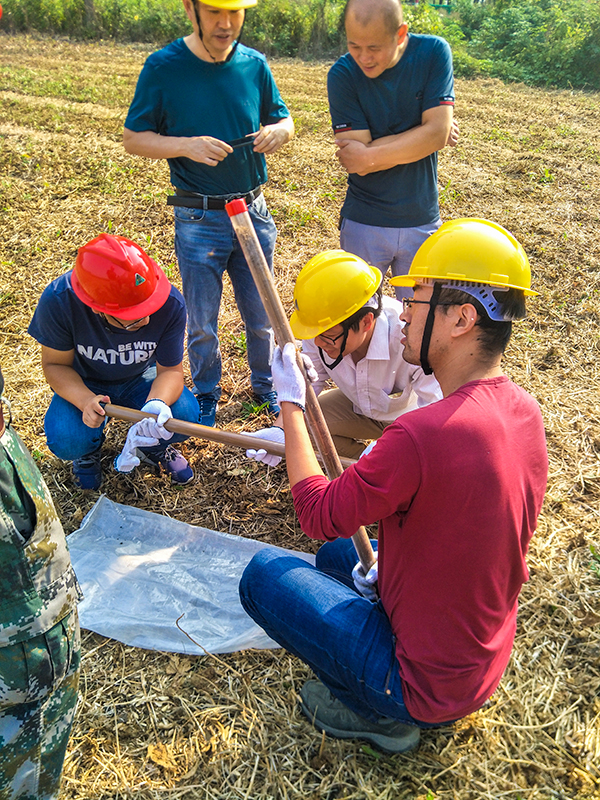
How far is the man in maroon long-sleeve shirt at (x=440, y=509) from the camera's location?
1601 millimetres

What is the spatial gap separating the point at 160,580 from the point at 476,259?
2159mm

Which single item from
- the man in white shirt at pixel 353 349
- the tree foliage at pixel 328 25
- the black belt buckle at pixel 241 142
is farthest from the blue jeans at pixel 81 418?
the tree foliage at pixel 328 25

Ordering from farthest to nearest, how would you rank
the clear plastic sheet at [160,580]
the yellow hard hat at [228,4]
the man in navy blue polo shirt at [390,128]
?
the man in navy blue polo shirt at [390,128] → the yellow hard hat at [228,4] → the clear plastic sheet at [160,580]

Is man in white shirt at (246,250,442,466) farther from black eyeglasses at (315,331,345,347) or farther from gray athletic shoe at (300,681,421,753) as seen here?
gray athletic shoe at (300,681,421,753)

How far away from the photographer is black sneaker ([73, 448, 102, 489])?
10.9 feet

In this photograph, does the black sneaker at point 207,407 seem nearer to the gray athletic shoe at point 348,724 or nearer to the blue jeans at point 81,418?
the blue jeans at point 81,418

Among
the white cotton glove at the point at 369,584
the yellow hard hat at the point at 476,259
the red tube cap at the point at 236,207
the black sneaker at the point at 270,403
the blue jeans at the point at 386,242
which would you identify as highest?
the red tube cap at the point at 236,207

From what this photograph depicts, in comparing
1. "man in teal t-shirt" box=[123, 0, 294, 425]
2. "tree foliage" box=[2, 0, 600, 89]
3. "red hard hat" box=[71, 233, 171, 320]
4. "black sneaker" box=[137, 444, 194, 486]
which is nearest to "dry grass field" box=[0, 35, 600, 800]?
"black sneaker" box=[137, 444, 194, 486]

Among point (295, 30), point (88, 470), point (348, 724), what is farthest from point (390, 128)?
point (295, 30)

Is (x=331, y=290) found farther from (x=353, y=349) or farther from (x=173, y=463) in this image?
(x=173, y=463)

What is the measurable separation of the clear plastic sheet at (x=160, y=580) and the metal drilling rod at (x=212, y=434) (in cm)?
55

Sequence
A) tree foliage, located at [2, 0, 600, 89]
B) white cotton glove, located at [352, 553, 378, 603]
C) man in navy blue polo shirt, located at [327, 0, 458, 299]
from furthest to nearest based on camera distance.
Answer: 1. tree foliage, located at [2, 0, 600, 89]
2. man in navy blue polo shirt, located at [327, 0, 458, 299]
3. white cotton glove, located at [352, 553, 378, 603]

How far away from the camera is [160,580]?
2.91 m

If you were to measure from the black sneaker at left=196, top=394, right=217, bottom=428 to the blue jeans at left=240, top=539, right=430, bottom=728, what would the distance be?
161cm
